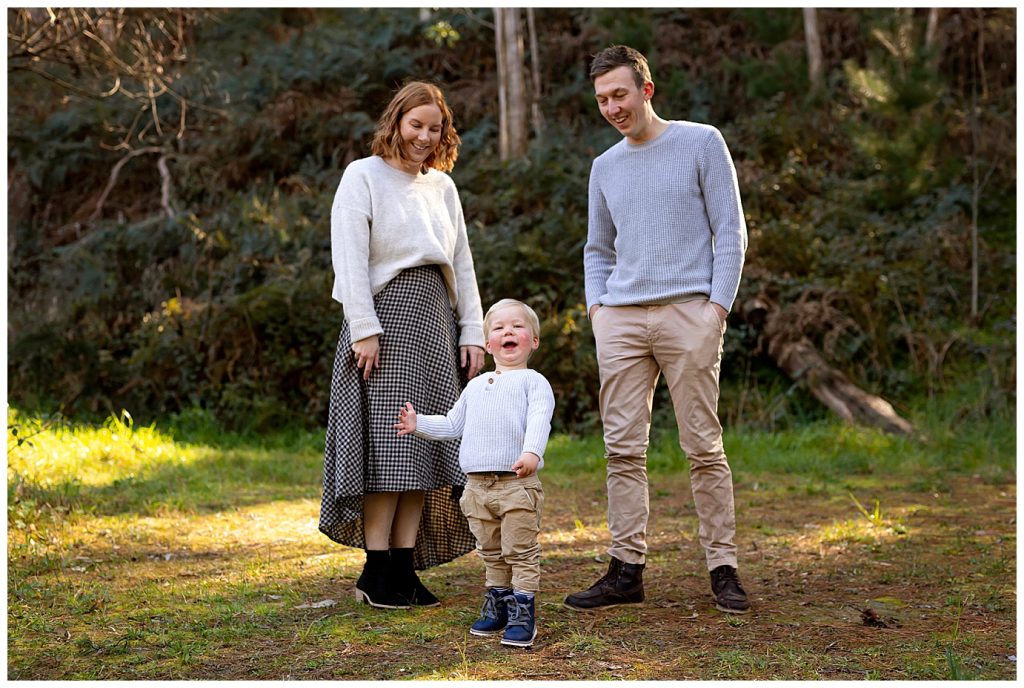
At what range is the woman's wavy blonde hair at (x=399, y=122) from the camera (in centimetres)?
395

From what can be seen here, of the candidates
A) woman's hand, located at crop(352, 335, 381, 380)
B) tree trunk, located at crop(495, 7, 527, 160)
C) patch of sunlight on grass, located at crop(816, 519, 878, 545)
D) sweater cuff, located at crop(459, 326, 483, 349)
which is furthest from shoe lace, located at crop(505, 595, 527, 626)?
tree trunk, located at crop(495, 7, 527, 160)

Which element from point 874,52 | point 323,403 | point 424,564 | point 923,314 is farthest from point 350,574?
point 874,52

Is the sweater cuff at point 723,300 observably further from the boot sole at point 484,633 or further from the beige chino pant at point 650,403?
the boot sole at point 484,633

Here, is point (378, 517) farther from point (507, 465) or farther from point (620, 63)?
point (620, 63)

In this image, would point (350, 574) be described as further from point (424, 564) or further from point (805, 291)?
point (805, 291)

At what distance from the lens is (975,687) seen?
2.89m

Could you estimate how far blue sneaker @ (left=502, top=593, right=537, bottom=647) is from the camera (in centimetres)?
338

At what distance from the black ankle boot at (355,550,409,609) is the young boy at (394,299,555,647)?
0.53 meters

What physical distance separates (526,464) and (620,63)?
1.53 m

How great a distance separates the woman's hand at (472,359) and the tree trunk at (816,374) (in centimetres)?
520

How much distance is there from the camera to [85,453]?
7.44 m

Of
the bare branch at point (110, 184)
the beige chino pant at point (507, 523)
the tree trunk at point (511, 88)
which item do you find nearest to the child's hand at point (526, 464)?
the beige chino pant at point (507, 523)

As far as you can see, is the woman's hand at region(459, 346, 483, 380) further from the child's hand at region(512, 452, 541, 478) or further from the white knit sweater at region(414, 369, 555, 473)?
the child's hand at region(512, 452, 541, 478)

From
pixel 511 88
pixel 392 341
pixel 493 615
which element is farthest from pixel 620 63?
pixel 511 88
